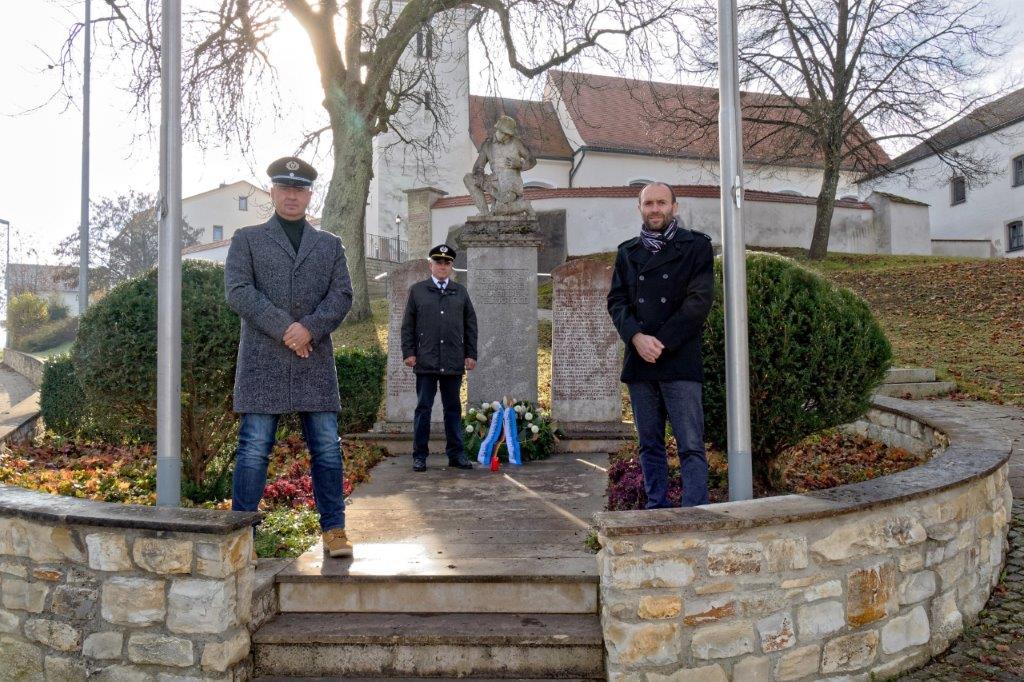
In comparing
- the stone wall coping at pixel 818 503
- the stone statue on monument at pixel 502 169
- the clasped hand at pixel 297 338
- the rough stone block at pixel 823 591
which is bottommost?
the rough stone block at pixel 823 591

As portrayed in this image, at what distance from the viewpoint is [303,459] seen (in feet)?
24.3

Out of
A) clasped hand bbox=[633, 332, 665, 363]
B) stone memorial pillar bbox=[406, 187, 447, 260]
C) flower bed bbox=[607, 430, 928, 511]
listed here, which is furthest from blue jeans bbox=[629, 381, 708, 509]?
stone memorial pillar bbox=[406, 187, 447, 260]

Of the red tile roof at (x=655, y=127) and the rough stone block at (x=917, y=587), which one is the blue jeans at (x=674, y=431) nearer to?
the rough stone block at (x=917, y=587)

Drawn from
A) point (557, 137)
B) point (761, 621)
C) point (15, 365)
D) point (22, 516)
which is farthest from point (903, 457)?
point (557, 137)

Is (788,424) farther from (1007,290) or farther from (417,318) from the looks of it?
(1007,290)

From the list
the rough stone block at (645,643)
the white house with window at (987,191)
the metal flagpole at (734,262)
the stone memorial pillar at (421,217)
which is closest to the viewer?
the rough stone block at (645,643)

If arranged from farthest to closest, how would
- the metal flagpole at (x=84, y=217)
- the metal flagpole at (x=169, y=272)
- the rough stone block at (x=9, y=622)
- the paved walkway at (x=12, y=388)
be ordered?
the metal flagpole at (x=84, y=217) < the paved walkway at (x=12, y=388) < the metal flagpole at (x=169, y=272) < the rough stone block at (x=9, y=622)

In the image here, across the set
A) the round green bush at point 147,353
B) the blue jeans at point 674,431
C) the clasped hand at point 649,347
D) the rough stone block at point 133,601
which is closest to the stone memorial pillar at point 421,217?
the round green bush at point 147,353

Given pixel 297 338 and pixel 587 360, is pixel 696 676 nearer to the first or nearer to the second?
pixel 297 338

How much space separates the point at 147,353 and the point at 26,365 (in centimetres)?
1951

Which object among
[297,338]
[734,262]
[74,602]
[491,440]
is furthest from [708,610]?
[491,440]

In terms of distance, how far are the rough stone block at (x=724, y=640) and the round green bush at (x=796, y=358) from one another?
178 cm

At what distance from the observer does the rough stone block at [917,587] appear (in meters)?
3.69

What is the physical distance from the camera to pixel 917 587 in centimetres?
373
